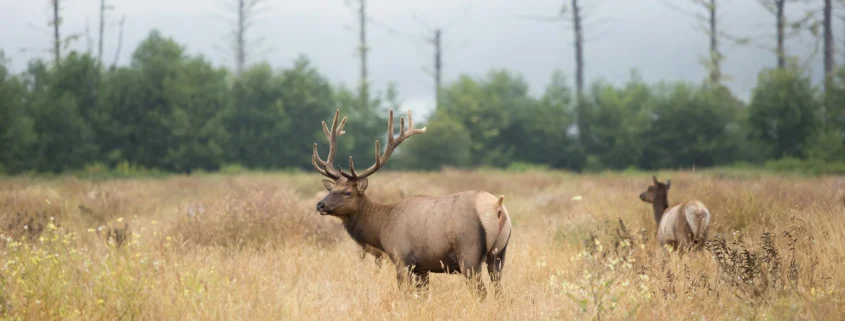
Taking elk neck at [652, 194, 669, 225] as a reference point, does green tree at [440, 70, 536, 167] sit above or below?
above

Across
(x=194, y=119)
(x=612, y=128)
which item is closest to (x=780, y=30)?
(x=612, y=128)

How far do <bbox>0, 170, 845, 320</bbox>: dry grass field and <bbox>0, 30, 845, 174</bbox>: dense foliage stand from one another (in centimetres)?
2031

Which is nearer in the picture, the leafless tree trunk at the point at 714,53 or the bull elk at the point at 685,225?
the bull elk at the point at 685,225

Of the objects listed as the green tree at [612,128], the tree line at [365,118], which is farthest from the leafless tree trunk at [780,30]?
the green tree at [612,128]

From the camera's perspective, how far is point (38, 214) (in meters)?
12.4

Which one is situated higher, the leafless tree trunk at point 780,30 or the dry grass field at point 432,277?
the leafless tree trunk at point 780,30

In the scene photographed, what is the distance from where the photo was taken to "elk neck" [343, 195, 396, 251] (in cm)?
775

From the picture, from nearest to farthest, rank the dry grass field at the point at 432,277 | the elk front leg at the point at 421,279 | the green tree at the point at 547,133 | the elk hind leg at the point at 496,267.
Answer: the dry grass field at the point at 432,277 < the elk hind leg at the point at 496,267 < the elk front leg at the point at 421,279 < the green tree at the point at 547,133

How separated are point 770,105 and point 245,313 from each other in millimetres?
31466

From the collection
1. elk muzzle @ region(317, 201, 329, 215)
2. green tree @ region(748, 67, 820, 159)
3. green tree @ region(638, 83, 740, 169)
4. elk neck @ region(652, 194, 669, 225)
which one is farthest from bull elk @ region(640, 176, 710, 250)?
green tree @ region(638, 83, 740, 169)

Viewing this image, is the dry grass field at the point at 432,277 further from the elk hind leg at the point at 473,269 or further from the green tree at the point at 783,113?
the green tree at the point at 783,113

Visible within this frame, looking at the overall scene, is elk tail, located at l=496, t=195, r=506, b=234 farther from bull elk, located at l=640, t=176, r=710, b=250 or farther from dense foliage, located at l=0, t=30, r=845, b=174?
dense foliage, located at l=0, t=30, r=845, b=174

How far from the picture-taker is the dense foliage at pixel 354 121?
31.3 metres

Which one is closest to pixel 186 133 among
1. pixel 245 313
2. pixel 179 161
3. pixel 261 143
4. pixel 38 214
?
pixel 179 161
